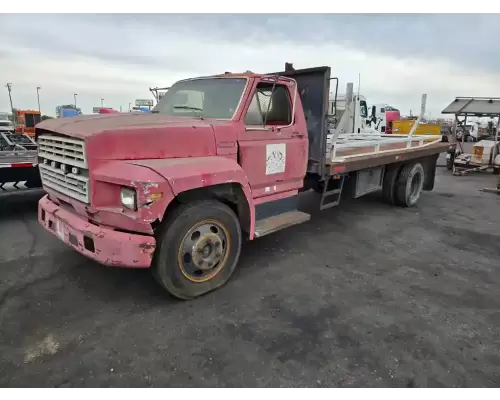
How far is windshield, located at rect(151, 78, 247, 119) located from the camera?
4.25 metres

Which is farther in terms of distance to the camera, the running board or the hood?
the running board

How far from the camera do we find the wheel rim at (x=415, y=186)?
782 centimetres

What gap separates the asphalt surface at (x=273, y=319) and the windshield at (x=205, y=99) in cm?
191

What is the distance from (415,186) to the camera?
7.94 meters

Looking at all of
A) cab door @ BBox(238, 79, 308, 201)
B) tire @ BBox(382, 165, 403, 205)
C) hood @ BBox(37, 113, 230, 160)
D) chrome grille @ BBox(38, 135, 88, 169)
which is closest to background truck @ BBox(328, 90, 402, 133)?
tire @ BBox(382, 165, 403, 205)

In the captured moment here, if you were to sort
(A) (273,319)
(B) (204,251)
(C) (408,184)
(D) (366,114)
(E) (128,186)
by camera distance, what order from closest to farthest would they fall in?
(E) (128,186)
(A) (273,319)
(B) (204,251)
(C) (408,184)
(D) (366,114)

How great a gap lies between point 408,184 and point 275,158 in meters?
4.14

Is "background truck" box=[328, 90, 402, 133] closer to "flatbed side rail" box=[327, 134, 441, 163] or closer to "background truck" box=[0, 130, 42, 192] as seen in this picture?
"flatbed side rail" box=[327, 134, 441, 163]

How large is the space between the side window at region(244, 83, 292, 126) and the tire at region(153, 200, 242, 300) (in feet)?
3.86

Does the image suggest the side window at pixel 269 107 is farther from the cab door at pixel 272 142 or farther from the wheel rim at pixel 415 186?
the wheel rim at pixel 415 186

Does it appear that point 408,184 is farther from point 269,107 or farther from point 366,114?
point 366,114

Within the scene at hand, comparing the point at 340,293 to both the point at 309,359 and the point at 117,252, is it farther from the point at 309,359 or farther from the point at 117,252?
the point at 117,252

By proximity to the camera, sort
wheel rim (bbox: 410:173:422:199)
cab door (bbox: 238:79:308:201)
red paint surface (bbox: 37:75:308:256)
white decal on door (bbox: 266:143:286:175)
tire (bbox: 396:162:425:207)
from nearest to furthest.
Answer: red paint surface (bbox: 37:75:308:256)
cab door (bbox: 238:79:308:201)
white decal on door (bbox: 266:143:286:175)
tire (bbox: 396:162:425:207)
wheel rim (bbox: 410:173:422:199)

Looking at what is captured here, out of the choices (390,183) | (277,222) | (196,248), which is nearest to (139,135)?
(196,248)
